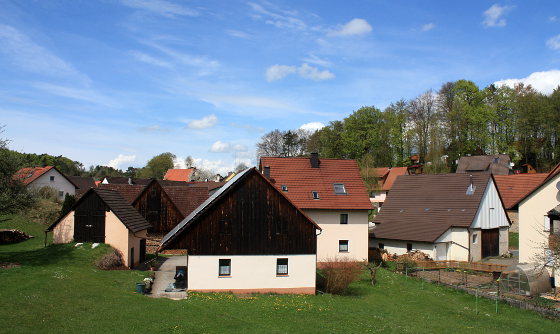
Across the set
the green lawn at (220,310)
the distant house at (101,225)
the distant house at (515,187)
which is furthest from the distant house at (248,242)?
the distant house at (515,187)

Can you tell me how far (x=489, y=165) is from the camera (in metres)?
66.7

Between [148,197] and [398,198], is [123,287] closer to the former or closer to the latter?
[148,197]

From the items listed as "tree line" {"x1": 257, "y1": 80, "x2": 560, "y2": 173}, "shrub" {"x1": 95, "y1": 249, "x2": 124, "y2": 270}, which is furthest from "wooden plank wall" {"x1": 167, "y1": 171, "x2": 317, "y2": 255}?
"tree line" {"x1": 257, "y1": 80, "x2": 560, "y2": 173}

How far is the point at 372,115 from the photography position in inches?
3366

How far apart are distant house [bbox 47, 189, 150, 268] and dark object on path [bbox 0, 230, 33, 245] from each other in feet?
30.4

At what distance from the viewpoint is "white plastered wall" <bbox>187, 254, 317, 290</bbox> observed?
2353cm

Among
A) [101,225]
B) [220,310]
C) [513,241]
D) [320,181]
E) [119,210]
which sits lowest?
[220,310]

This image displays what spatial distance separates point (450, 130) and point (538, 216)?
50.6 m

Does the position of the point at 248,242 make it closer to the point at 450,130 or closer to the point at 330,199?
the point at 330,199

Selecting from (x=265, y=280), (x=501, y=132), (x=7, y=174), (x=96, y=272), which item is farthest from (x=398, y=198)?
(x=501, y=132)

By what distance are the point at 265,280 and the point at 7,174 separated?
55.1 feet

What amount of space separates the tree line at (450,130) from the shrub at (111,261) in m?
47.9

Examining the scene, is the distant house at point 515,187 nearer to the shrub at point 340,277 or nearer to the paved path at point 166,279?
the shrub at point 340,277

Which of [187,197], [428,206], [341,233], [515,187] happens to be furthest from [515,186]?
[187,197]
